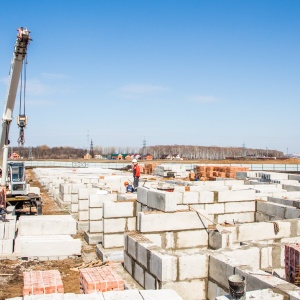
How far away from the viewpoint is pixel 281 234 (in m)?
8.23

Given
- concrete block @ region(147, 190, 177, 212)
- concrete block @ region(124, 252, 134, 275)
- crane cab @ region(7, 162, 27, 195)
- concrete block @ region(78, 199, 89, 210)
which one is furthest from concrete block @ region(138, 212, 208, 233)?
crane cab @ region(7, 162, 27, 195)

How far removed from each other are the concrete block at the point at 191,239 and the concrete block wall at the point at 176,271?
1515 millimetres

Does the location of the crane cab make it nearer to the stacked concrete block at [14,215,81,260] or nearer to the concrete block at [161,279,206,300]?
the stacked concrete block at [14,215,81,260]

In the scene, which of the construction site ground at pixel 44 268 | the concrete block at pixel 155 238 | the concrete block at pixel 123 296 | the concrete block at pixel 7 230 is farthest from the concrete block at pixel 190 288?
the concrete block at pixel 7 230

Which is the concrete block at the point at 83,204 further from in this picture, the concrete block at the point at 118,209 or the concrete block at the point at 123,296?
the concrete block at the point at 123,296

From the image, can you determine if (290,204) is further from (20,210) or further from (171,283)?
(20,210)

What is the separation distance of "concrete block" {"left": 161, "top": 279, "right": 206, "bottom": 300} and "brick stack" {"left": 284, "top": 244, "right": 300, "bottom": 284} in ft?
4.26

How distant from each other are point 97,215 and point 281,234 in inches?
193

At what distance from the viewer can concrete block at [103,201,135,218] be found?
→ 348 inches

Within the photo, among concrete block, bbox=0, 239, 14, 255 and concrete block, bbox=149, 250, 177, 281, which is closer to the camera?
concrete block, bbox=149, 250, 177, 281

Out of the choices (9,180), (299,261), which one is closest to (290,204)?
(299,261)

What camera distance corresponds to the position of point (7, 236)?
9539mm

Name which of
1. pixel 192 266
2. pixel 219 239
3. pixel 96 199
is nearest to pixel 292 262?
pixel 192 266

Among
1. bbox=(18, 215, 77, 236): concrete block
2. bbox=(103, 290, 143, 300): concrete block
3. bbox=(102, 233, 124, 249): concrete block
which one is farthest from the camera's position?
bbox=(18, 215, 77, 236): concrete block
